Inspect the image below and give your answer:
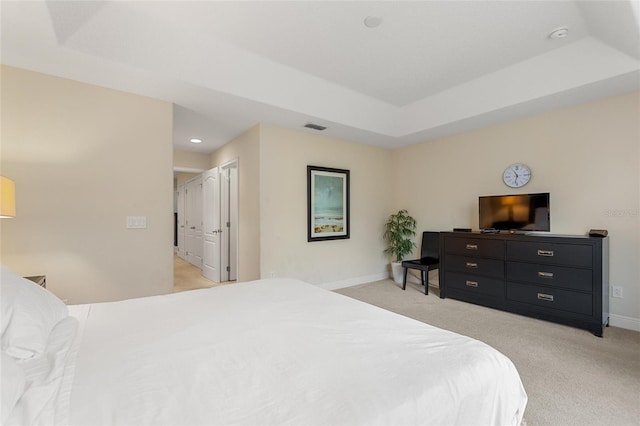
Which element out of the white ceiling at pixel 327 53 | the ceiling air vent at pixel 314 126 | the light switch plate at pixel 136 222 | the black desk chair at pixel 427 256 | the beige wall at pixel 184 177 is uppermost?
the white ceiling at pixel 327 53

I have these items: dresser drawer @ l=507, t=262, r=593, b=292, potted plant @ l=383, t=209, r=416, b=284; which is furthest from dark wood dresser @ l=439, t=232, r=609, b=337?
potted plant @ l=383, t=209, r=416, b=284

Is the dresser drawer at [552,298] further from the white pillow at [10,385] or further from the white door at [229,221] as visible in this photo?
the white door at [229,221]

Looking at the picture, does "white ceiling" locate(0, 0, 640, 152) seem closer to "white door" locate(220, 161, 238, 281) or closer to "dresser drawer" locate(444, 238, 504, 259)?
"white door" locate(220, 161, 238, 281)

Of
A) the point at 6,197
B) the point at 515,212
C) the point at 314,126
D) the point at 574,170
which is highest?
the point at 314,126

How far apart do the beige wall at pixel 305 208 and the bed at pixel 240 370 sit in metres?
2.56

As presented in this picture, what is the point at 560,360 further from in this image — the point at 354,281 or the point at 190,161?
the point at 190,161

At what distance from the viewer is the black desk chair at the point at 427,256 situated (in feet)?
14.0

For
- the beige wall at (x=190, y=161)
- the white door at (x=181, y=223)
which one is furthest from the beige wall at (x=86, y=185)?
the white door at (x=181, y=223)

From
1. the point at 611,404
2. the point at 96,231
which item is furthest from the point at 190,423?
the point at 96,231

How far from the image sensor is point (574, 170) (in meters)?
3.31

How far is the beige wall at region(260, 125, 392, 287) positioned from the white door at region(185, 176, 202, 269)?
276 cm

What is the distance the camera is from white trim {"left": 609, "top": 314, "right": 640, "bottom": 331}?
2895mm

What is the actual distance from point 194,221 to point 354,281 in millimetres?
3841

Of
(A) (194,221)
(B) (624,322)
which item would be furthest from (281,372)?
(A) (194,221)
